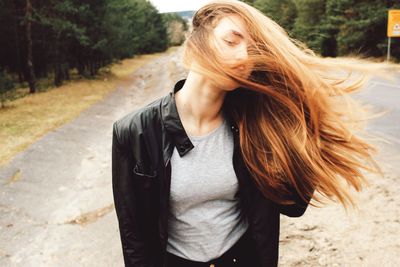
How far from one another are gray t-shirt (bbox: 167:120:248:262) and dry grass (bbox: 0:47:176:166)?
6067mm

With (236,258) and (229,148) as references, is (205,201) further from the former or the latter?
(236,258)

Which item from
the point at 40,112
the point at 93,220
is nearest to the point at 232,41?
the point at 93,220

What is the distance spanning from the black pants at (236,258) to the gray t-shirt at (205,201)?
0.08 feet

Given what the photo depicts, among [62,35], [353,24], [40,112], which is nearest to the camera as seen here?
[40,112]

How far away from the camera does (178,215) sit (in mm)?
1629

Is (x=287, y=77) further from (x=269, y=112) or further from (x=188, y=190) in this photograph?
(x=188, y=190)

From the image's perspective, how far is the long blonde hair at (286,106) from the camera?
1.54 meters

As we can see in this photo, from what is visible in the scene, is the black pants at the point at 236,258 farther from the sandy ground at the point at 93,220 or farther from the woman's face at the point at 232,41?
the sandy ground at the point at 93,220

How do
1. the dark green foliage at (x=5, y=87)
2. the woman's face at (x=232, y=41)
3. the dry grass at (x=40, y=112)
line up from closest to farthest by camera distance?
the woman's face at (x=232, y=41), the dry grass at (x=40, y=112), the dark green foliage at (x=5, y=87)

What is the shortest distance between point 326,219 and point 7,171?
5100 millimetres

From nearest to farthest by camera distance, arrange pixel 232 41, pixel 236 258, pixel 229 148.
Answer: pixel 232 41 → pixel 229 148 → pixel 236 258

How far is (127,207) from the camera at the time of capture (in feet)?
5.27

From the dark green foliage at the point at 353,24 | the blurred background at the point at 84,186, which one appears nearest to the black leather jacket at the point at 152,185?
the blurred background at the point at 84,186

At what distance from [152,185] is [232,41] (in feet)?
2.20
